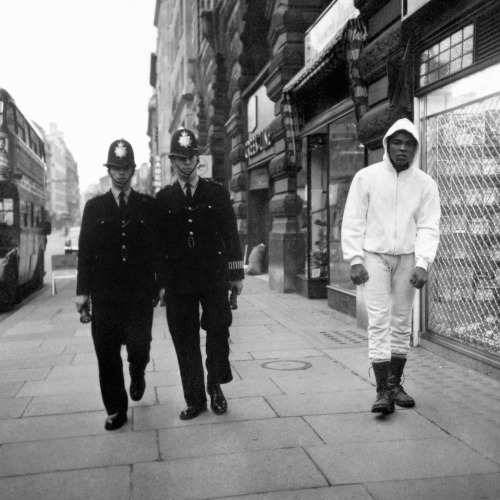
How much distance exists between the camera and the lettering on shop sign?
13.9m

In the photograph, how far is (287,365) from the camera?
249 inches

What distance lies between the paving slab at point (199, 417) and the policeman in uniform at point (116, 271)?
0.20 m

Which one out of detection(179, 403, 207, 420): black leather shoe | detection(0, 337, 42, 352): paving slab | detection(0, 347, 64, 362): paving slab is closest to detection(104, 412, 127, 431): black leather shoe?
detection(179, 403, 207, 420): black leather shoe

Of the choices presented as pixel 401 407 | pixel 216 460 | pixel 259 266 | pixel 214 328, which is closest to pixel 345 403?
pixel 401 407

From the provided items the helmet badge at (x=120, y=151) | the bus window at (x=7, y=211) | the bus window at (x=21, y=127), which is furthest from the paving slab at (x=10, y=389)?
the bus window at (x=21, y=127)

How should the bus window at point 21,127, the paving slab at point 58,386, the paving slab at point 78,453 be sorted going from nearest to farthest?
the paving slab at point 78,453 < the paving slab at point 58,386 < the bus window at point 21,127

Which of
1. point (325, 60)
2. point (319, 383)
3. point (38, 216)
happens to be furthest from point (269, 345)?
point (38, 216)

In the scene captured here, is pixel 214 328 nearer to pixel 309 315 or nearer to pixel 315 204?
pixel 309 315

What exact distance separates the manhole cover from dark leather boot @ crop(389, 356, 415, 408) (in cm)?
142

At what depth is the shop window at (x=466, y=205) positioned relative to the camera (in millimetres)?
5789

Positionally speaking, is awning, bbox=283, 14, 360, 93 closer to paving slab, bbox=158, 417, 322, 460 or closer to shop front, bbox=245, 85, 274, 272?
shop front, bbox=245, 85, 274, 272

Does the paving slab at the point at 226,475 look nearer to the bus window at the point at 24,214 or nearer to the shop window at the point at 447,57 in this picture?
the shop window at the point at 447,57

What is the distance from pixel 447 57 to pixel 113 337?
13.1 ft

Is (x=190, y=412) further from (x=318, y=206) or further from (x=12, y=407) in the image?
(x=318, y=206)
